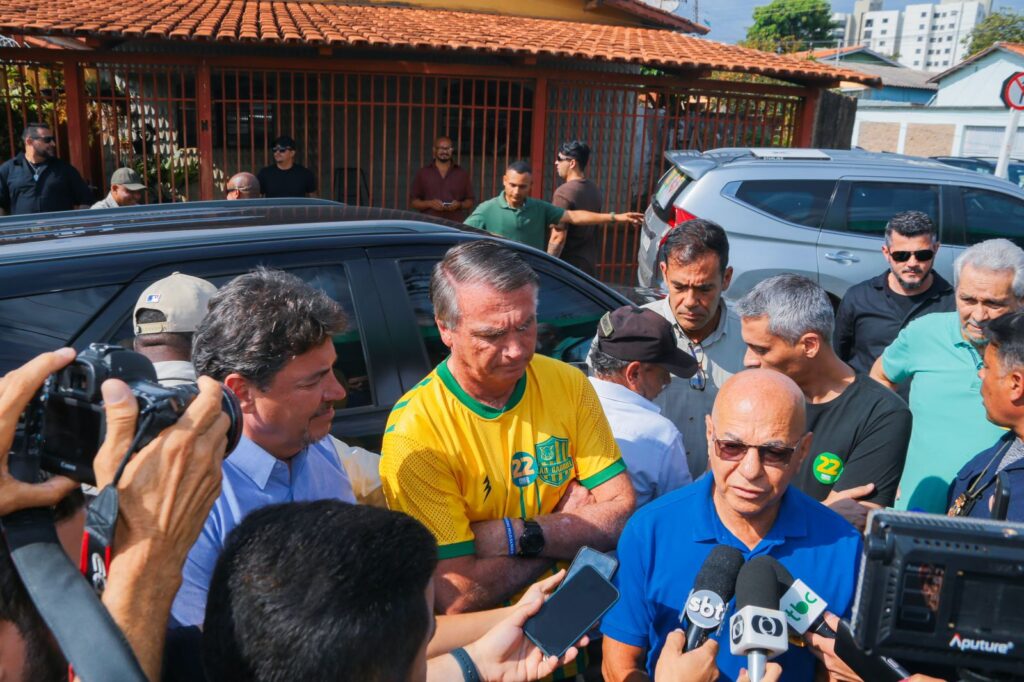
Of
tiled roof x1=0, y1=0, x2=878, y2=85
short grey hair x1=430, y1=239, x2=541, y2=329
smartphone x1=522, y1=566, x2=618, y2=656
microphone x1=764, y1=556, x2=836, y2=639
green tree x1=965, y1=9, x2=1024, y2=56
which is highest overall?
green tree x1=965, y1=9, x2=1024, y2=56

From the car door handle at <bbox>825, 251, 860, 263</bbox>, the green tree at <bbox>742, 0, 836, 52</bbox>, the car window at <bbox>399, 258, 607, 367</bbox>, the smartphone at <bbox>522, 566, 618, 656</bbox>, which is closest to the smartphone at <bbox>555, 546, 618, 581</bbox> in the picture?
the smartphone at <bbox>522, 566, 618, 656</bbox>

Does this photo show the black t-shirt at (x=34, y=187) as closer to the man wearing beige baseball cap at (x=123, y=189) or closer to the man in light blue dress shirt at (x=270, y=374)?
the man wearing beige baseball cap at (x=123, y=189)

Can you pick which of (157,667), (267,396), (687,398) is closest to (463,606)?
(267,396)

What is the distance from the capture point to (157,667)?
123cm

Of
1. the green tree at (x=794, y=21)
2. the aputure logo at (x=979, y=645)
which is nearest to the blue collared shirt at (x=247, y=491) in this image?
the aputure logo at (x=979, y=645)

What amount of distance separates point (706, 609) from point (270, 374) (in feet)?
3.79

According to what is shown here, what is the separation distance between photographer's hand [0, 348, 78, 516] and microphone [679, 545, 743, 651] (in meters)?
1.26

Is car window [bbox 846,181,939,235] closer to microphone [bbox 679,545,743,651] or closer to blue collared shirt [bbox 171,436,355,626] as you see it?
microphone [bbox 679,545,743,651]

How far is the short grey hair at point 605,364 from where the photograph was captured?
3010 millimetres

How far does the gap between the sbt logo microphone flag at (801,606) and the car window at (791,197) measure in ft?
19.7

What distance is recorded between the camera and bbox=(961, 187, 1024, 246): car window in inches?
305

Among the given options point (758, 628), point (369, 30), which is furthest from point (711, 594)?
point (369, 30)

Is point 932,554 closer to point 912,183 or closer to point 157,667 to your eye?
point 157,667

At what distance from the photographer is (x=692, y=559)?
2.18 metres
